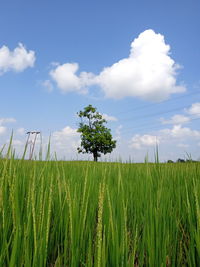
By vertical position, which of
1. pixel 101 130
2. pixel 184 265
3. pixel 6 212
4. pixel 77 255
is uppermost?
pixel 101 130

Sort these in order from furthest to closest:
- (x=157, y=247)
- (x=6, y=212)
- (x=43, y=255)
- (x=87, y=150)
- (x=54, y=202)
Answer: (x=87, y=150) < (x=54, y=202) < (x=6, y=212) < (x=157, y=247) < (x=43, y=255)

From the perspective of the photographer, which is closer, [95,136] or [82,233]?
[82,233]

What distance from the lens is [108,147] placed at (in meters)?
33.9

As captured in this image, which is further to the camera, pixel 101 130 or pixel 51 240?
pixel 101 130

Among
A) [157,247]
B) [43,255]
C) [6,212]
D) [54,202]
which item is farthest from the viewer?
[54,202]

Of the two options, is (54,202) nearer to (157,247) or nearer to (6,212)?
(6,212)

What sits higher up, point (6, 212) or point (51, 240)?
point (6, 212)

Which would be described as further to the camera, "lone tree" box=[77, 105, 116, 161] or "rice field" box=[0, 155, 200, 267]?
"lone tree" box=[77, 105, 116, 161]

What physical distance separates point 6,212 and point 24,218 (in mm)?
84

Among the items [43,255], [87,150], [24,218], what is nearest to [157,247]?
[43,255]

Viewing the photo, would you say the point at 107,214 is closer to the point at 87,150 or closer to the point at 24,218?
the point at 24,218

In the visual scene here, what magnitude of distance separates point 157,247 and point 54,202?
0.66 m

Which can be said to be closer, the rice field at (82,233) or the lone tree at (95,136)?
the rice field at (82,233)

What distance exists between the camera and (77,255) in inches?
35.2
